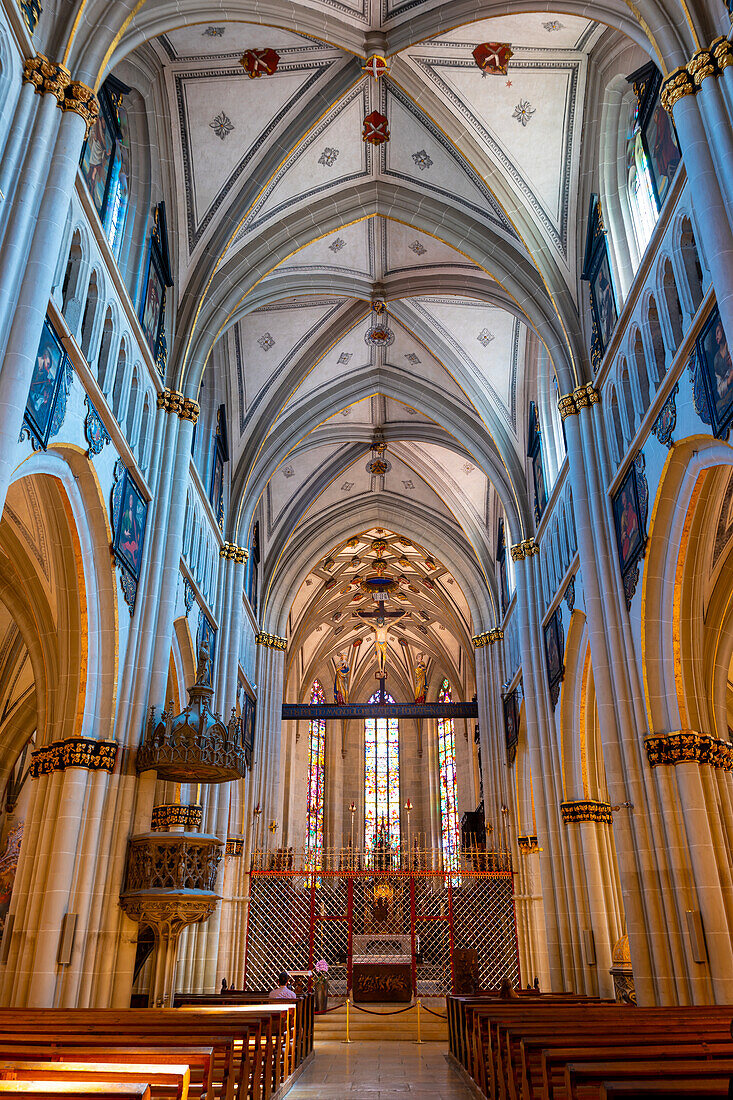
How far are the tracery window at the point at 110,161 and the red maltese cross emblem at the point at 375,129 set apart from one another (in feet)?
14.4

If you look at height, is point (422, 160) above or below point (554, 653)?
above

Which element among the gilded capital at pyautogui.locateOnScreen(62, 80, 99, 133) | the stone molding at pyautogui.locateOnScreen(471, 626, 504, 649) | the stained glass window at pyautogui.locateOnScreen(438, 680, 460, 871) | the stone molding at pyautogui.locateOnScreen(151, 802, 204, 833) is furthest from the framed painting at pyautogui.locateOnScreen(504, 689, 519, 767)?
the gilded capital at pyautogui.locateOnScreen(62, 80, 99, 133)

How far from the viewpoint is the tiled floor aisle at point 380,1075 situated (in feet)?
28.4

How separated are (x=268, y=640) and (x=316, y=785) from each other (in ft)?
47.7

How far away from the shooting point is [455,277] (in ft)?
59.6

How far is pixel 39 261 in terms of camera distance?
8.34 m

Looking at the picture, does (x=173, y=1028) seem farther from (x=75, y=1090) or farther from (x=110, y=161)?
(x=110, y=161)

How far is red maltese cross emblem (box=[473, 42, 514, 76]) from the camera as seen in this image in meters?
13.8

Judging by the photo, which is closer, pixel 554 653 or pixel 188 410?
pixel 188 410

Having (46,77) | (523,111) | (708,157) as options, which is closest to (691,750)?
(708,157)

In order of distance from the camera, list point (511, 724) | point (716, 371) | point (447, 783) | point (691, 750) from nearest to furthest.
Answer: point (716, 371) → point (691, 750) → point (511, 724) → point (447, 783)

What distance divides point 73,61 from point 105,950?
1009 centimetres

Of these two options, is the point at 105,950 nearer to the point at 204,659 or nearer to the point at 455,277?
the point at 204,659

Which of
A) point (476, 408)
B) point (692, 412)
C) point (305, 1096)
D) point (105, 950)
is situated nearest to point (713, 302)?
point (692, 412)
